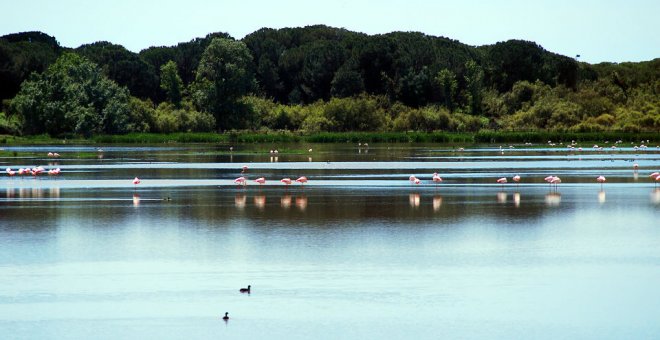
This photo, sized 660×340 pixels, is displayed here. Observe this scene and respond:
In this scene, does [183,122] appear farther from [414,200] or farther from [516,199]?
[516,199]

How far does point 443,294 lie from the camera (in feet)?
59.8

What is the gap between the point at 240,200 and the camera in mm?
35969

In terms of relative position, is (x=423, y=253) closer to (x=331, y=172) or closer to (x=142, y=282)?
(x=142, y=282)

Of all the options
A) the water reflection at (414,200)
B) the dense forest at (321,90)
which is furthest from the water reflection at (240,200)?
the dense forest at (321,90)

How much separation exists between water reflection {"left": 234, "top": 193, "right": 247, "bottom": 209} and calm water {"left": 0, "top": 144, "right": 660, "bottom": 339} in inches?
4.7

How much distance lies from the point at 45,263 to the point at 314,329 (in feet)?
27.5

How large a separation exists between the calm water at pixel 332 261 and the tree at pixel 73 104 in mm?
64723

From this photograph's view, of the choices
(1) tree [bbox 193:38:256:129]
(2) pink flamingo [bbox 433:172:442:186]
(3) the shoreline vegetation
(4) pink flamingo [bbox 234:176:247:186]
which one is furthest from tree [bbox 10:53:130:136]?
(2) pink flamingo [bbox 433:172:442:186]

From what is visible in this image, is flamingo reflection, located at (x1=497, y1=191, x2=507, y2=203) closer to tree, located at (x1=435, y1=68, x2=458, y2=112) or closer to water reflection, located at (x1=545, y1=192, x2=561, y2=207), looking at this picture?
water reflection, located at (x1=545, y1=192, x2=561, y2=207)

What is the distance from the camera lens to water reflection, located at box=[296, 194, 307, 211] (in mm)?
33094

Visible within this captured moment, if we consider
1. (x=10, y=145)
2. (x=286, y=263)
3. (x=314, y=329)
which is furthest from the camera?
(x=10, y=145)

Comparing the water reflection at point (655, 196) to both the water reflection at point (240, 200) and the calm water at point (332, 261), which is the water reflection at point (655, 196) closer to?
the calm water at point (332, 261)

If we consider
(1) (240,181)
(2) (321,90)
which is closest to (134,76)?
(2) (321,90)

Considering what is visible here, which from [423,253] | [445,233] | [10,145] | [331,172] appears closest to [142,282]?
[423,253]
